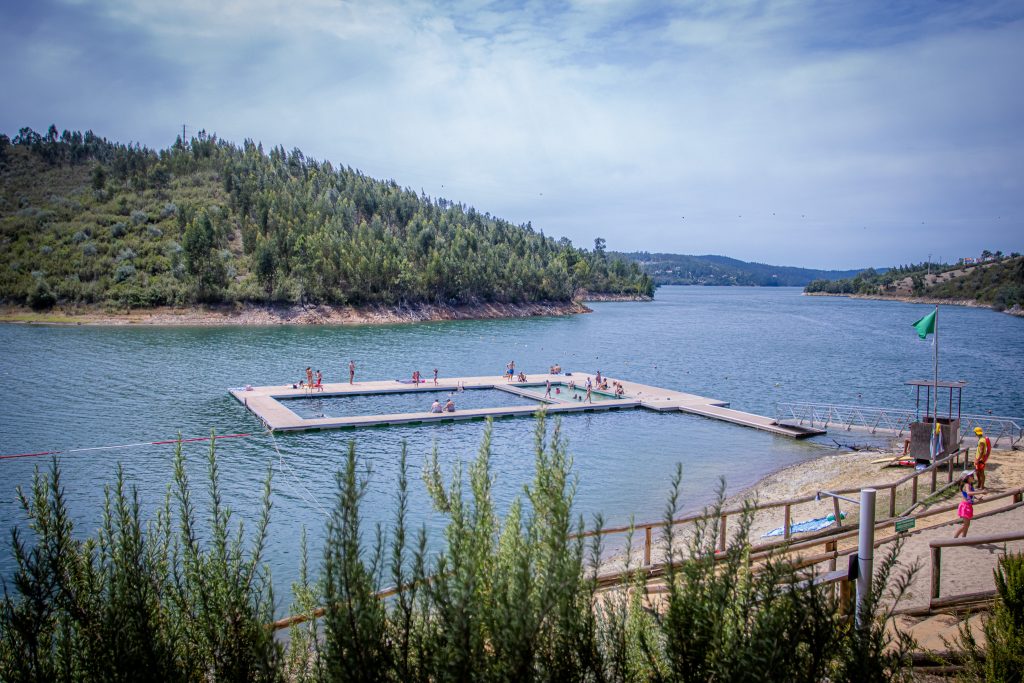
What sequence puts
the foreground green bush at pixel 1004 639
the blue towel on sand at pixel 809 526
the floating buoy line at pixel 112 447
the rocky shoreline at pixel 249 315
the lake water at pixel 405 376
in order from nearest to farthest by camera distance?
the foreground green bush at pixel 1004 639 → the blue towel on sand at pixel 809 526 → the lake water at pixel 405 376 → the floating buoy line at pixel 112 447 → the rocky shoreline at pixel 249 315

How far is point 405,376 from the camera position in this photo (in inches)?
1961

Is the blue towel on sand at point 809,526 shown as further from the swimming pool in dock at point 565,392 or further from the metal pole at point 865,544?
the swimming pool in dock at point 565,392

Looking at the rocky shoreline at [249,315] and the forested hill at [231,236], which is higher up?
the forested hill at [231,236]

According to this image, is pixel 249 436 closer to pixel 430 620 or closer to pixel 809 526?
pixel 809 526

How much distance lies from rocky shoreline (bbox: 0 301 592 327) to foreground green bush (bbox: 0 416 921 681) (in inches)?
3545

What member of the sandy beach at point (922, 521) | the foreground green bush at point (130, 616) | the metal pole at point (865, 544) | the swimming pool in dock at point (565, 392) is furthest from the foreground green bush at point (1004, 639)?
the swimming pool in dock at point (565, 392)

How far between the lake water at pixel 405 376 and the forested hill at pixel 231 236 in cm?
1831

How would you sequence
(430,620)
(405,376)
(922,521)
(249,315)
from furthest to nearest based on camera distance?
(249,315)
(405,376)
(922,521)
(430,620)

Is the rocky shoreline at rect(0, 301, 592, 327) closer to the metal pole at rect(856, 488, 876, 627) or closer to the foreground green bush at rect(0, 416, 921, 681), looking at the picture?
the foreground green bush at rect(0, 416, 921, 681)

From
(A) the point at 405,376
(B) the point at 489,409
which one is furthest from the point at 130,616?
(A) the point at 405,376

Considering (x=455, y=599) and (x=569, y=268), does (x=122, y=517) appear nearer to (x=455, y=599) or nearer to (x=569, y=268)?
(x=455, y=599)

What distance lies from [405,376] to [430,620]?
4474 centimetres

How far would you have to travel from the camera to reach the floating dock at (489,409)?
3338 cm

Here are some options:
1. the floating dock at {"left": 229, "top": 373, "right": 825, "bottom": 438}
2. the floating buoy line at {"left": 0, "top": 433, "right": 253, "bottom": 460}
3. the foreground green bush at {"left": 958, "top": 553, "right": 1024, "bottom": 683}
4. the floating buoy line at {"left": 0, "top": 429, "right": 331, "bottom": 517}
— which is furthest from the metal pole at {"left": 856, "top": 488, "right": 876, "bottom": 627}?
the floating buoy line at {"left": 0, "top": 433, "right": 253, "bottom": 460}
